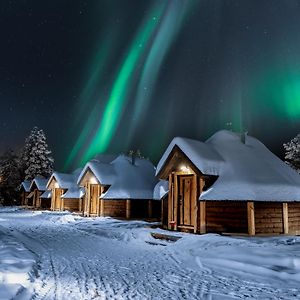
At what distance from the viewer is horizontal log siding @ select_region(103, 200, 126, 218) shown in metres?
28.5

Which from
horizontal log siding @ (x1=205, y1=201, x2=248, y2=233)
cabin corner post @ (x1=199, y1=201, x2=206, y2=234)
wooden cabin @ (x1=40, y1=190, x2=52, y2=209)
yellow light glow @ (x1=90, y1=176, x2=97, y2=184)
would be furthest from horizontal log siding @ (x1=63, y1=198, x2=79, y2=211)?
horizontal log siding @ (x1=205, y1=201, x2=248, y2=233)

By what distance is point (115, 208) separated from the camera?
29.1 metres

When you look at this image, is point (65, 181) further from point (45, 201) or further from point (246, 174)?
point (246, 174)

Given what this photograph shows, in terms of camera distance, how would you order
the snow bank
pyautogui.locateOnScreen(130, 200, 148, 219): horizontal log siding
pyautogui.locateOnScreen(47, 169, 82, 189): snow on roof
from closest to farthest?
the snow bank
pyautogui.locateOnScreen(130, 200, 148, 219): horizontal log siding
pyautogui.locateOnScreen(47, 169, 82, 189): snow on roof

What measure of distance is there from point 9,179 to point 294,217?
60074mm

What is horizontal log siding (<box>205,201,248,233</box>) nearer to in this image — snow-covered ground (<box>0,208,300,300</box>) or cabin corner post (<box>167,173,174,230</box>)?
snow-covered ground (<box>0,208,300,300</box>)

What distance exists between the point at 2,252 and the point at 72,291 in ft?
14.9

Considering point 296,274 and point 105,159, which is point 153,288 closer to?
point 296,274

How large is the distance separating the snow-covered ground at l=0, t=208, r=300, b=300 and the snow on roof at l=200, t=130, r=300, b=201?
299cm

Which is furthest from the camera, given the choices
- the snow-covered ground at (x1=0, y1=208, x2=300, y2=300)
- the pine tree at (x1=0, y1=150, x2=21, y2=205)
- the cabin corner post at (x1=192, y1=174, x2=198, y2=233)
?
the pine tree at (x1=0, y1=150, x2=21, y2=205)

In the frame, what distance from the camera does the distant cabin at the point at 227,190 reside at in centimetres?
1574

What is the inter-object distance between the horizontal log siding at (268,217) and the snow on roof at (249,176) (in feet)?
1.71

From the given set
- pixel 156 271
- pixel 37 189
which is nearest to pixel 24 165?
pixel 37 189

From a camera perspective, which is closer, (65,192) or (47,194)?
(65,192)
